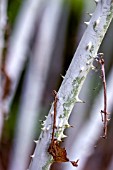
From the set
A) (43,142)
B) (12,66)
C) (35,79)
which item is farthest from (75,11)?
(43,142)

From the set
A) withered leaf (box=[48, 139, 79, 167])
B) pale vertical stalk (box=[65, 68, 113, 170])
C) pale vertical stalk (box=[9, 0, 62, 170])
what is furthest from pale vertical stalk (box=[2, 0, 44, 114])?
withered leaf (box=[48, 139, 79, 167])

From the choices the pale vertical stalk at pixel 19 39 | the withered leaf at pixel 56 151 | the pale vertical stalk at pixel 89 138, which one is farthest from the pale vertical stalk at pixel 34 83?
the withered leaf at pixel 56 151

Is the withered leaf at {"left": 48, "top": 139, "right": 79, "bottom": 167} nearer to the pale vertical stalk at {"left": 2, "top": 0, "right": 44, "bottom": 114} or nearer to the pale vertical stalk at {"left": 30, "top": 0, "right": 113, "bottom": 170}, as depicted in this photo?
the pale vertical stalk at {"left": 30, "top": 0, "right": 113, "bottom": 170}

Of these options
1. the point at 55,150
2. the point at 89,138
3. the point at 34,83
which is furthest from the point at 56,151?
the point at 34,83

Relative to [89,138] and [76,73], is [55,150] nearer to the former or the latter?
[76,73]

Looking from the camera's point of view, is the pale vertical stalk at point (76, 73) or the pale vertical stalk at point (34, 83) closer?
the pale vertical stalk at point (76, 73)

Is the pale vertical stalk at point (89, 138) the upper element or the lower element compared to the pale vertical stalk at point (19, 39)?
lower

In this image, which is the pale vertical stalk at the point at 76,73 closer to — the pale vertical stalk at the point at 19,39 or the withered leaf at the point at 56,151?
the withered leaf at the point at 56,151
